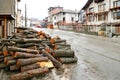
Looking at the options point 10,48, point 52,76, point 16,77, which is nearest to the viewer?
point 16,77

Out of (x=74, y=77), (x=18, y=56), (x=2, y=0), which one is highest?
(x=2, y=0)

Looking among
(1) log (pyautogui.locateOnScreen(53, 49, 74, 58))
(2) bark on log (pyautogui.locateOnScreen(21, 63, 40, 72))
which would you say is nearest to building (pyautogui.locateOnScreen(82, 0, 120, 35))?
(1) log (pyautogui.locateOnScreen(53, 49, 74, 58))

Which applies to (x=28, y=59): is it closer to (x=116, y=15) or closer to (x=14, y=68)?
(x=14, y=68)

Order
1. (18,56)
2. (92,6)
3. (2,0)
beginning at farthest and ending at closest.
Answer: (92,6) < (2,0) < (18,56)

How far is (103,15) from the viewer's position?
51.6m

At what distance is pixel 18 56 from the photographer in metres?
11.4

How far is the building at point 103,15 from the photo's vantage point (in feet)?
143

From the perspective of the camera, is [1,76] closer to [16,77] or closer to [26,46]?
[16,77]

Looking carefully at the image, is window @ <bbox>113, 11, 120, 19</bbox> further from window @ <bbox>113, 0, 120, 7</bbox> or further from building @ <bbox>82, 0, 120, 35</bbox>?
window @ <bbox>113, 0, 120, 7</bbox>

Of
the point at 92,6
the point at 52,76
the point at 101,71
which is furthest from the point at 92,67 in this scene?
the point at 92,6

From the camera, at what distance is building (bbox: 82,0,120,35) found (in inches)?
1720

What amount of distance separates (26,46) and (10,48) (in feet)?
6.85

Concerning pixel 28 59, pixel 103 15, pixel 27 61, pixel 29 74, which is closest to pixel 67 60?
pixel 28 59

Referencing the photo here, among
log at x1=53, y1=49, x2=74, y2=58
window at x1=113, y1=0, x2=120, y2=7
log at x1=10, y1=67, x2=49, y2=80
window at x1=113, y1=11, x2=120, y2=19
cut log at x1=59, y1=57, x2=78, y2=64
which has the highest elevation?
window at x1=113, y1=0, x2=120, y2=7
